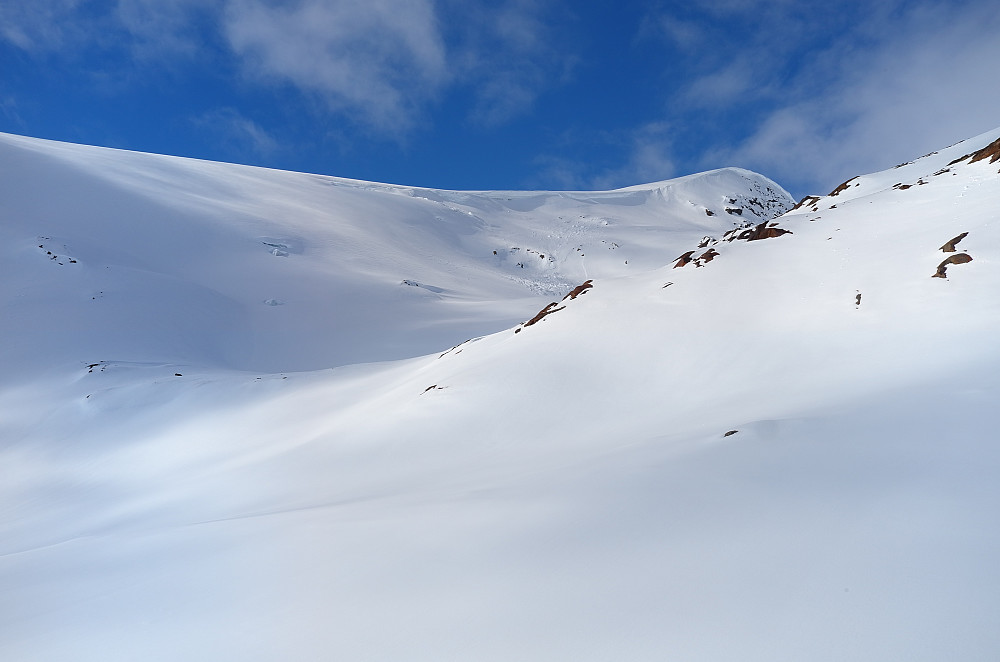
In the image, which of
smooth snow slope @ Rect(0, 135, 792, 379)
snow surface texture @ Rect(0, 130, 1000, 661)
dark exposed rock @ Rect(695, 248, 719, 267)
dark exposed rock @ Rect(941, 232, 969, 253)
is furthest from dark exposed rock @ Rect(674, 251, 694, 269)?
smooth snow slope @ Rect(0, 135, 792, 379)

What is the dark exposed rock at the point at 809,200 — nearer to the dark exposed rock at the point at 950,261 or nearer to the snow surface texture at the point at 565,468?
the snow surface texture at the point at 565,468

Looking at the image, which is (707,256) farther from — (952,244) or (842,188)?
(842,188)

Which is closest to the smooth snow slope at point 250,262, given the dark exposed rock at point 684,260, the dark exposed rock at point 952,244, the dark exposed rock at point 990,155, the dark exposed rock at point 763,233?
the dark exposed rock at point 684,260

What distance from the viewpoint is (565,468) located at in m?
5.70

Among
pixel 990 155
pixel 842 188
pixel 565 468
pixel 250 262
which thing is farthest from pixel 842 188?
pixel 250 262

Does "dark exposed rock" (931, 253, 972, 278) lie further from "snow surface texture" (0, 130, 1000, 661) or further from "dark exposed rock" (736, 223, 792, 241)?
"dark exposed rock" (736, 223, 792, 241)

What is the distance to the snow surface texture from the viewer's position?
2475 millimetres

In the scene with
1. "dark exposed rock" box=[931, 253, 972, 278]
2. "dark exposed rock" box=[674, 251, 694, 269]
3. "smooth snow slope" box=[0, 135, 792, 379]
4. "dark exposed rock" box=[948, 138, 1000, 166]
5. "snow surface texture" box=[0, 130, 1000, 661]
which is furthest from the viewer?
"smooth snow slope" box=[0, 135, 792, 379]

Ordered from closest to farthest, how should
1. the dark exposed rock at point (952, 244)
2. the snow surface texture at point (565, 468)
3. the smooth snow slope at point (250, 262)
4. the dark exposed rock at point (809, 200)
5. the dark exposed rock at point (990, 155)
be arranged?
the snow surface texture at point (565, 468)
the dark exposed rock at point (952, 244)
the dark exposed rock at point (990, 155)
the dark exposed rock at point (809, 200)
the smooth snow slope at point (250, 262)

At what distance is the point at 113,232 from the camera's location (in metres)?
31.0

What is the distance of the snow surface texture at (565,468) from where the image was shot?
247 cm

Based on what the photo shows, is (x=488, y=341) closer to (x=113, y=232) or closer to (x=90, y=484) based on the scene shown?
(x=90, y=484)

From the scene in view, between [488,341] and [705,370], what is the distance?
276 inches

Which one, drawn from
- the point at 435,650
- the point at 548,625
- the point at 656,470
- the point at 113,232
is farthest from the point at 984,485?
the point at 113,232
